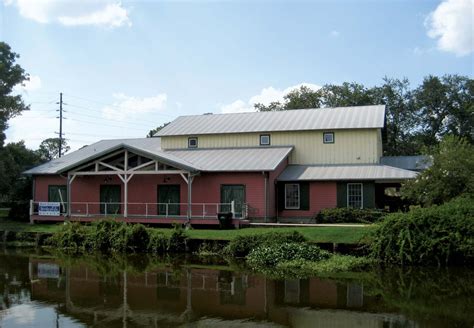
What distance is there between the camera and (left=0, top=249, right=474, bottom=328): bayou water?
10453 mm

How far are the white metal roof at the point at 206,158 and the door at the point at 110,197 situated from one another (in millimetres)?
2296

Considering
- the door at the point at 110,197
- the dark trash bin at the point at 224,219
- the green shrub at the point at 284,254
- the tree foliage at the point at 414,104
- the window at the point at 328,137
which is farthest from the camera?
the tree foliage at the point at 414,104

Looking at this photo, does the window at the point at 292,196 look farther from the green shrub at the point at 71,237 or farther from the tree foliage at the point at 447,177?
the green shrub at the point at 71,237

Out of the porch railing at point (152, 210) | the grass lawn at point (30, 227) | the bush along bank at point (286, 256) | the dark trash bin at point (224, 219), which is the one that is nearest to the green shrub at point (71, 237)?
the grass lawn at point (30, 227)

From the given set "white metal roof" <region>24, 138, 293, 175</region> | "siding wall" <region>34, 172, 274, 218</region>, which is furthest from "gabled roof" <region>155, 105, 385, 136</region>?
"siding wall" <region>34, 172, 274, 218</region>

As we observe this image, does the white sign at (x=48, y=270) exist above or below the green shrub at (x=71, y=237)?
below

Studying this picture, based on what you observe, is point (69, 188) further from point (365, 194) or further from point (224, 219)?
point (365, 194)

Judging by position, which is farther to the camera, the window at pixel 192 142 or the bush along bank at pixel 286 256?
the window at pixel 192 142

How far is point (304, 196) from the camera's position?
2772 cm

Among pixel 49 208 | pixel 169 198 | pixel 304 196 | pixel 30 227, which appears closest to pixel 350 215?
pixel 304 196

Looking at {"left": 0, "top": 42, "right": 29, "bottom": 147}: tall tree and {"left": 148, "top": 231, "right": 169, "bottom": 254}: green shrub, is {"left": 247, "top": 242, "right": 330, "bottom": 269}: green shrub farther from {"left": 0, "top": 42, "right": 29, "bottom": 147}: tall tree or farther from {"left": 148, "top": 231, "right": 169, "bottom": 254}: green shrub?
{"left": 0, "top": 42, "right": 29, "bottom": 147}: tall tree

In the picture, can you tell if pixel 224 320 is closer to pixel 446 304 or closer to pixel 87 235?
pixel 446 304

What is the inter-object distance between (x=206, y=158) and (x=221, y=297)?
17.7m

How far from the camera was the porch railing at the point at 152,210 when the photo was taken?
26.5 meters
